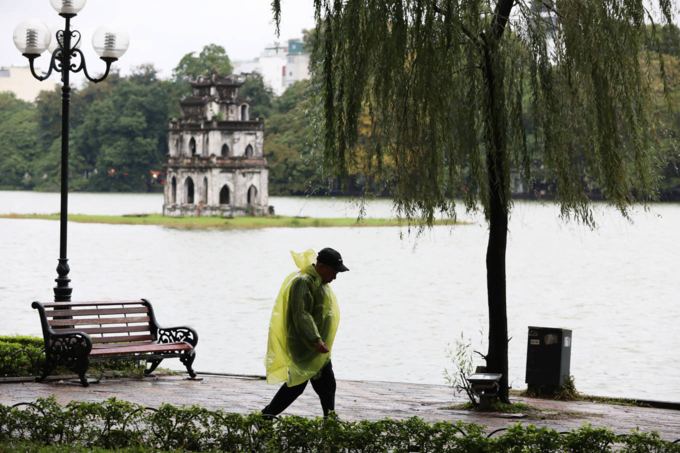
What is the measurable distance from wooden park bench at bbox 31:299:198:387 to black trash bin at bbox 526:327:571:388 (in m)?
3.75

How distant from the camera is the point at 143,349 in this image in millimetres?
9977

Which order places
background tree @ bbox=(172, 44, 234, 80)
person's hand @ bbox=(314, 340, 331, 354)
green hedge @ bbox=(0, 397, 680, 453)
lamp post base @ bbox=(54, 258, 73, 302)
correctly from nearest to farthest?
1. green hedge @ bbox=(0, 397, 680, 453)
2. person's hand @ bbox=(314, 340, 331, 354)
3. lamp post base @ bbox=(54, 258, 73, 302)
4. background tree @ bbox=(172, 44, 234, 80)

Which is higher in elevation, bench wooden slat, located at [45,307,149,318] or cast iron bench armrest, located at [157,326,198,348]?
bench wooden slat, located at [45,307,149,318]

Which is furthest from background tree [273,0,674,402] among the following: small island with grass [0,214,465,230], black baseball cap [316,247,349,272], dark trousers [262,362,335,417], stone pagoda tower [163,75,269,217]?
stone pagoda tower [163,75,269,217]

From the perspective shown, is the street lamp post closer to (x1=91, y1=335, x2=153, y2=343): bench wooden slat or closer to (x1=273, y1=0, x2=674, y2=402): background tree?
(x1=91, y1=335, x2=153, y2=343): bench wooden slat

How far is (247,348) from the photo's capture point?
64.1 ft

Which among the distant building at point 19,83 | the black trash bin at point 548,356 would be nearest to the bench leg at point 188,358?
the black trash bin at point 548,356

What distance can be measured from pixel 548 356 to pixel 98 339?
4841 millimetres

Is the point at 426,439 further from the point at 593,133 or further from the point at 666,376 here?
the point at 666,376

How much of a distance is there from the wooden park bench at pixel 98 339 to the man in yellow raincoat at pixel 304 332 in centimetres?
281

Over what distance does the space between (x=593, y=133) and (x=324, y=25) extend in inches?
109

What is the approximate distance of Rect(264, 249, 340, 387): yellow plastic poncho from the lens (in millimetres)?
7043

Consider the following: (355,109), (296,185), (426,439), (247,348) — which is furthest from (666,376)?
(296,185)

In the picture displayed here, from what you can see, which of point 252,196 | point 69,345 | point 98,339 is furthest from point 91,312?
point 252,196
